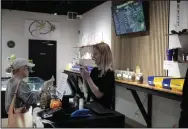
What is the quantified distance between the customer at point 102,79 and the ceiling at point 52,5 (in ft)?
12.8

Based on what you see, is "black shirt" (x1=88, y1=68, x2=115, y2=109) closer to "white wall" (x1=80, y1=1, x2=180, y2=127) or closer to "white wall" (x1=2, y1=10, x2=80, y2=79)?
"white wall" (x1=80, y1=1, x2=180, y2=127)

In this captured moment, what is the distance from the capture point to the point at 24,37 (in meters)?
7.47

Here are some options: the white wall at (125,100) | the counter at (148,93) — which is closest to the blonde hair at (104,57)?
the counter at (148,93)

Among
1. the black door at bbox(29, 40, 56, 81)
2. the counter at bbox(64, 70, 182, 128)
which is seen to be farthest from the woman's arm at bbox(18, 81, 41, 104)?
the black door at bbox(29, 40, 56, 81)

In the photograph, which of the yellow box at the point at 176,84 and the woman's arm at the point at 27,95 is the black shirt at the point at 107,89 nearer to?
the woman's arm at the point at 27,95

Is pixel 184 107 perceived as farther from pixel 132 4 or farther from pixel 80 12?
pixel 80 12

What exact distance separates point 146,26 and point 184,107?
248 cm

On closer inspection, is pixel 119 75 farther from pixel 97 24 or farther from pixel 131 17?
pixel 97 24

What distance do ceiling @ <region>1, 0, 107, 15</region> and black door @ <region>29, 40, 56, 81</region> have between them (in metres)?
1.10

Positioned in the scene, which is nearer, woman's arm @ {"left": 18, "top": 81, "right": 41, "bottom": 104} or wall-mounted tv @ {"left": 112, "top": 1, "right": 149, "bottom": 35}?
woman's arm @ {"left": 18, "top": 81, "right": 41, "bottom": 104}

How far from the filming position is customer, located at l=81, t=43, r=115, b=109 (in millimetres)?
2189

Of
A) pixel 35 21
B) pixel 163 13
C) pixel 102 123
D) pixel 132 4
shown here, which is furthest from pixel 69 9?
pixel 102 123

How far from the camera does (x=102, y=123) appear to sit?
1.79m

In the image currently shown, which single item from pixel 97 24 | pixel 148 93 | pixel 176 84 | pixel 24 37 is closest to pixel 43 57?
pixel 24 37
